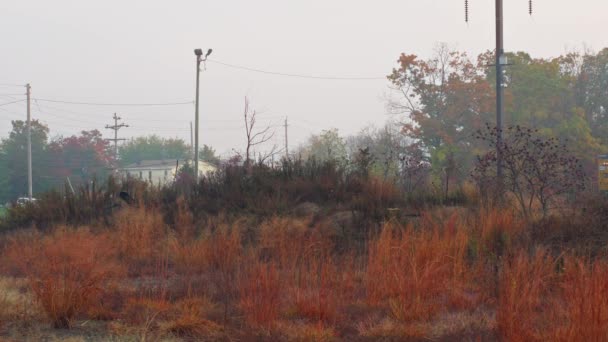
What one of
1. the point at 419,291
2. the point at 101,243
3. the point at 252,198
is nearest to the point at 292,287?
the point at 419,291

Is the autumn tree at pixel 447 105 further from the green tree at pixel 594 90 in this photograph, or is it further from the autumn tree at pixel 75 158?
the autumn tree at pixel 75 158

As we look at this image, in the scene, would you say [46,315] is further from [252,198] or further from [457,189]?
[457,189]

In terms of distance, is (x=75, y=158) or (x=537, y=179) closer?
(x=537, y=179)

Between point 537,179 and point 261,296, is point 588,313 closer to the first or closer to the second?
point 261,296

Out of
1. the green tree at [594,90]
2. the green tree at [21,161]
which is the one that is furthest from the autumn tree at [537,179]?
the green tree at [21,161]

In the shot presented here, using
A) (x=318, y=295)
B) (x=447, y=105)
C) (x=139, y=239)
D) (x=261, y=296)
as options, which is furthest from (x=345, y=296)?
(x=447, y=105)

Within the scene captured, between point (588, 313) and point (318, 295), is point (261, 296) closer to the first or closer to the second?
point (318, 295)

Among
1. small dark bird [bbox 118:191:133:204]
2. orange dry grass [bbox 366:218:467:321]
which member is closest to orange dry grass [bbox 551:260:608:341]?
orange dry grass [bbox 366:218:467:321]

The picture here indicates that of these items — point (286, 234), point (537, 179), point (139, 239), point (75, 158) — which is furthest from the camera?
point (75, 158)

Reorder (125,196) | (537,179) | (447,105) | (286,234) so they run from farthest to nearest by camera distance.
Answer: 1. (447,105)
2. (125,196)
3. (537,179)
4. (286,234)

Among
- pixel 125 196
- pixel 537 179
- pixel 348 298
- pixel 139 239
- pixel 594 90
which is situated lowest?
pixel 348 298

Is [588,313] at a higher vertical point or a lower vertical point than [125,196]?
lower

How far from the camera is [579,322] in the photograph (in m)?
5.05

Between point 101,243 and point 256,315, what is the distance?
6.62 m
